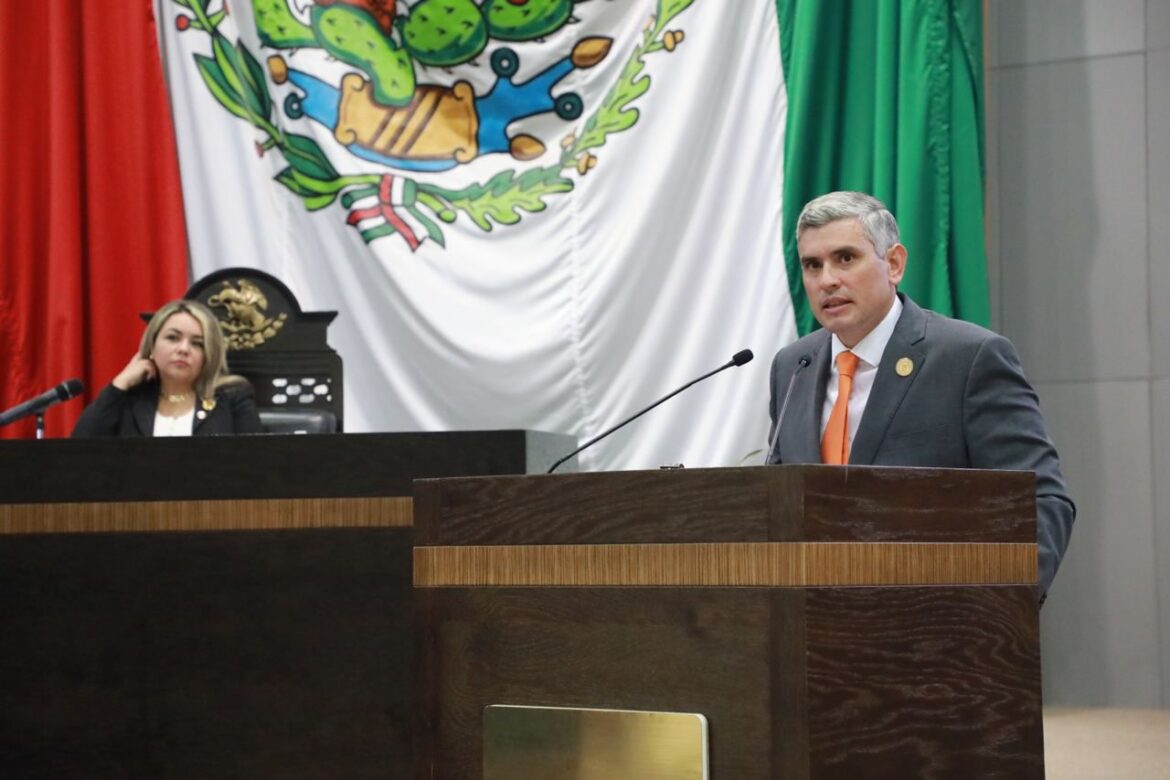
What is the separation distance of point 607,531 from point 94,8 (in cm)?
437

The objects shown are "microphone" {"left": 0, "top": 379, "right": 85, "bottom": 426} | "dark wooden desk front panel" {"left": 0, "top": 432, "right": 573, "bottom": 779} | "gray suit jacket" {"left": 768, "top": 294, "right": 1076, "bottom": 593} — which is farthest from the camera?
"microphone" {"left": 0, "top": 379, "right": 85, "bottom": 426}

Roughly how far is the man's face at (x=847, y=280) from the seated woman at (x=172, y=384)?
1930mm

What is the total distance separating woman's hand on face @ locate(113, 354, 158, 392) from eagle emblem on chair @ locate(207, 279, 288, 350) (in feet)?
0.77

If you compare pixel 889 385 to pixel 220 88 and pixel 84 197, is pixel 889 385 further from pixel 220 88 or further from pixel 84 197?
pixel 84 197

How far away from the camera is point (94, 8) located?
18.1 feet

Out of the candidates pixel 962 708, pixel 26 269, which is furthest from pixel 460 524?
pixel 26 269

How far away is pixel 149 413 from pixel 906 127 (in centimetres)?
238

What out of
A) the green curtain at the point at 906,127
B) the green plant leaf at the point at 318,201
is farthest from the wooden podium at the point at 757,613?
the green plant leaf at the point at 318,201

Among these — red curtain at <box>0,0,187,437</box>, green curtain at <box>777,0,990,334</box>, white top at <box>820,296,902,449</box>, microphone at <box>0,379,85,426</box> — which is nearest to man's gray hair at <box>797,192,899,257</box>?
white top at <box>820,296,902,449</box>

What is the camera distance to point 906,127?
450 cm

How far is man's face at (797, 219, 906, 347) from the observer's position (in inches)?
110

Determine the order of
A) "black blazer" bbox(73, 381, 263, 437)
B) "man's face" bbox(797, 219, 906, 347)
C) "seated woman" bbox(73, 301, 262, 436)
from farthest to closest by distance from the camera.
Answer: "seated woman" bbox(73, 301, 262, 436), "black blazer" bbox(73, 381, 263, 437), "man's face" bbox(797, 219, 906, 347)

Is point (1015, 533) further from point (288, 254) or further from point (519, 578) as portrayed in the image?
point (288, 254)

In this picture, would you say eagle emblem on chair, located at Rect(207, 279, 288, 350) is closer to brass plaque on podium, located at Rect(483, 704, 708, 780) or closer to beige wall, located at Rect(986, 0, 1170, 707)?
beige wall, located at Rect(986, 0, 1170, 707)
